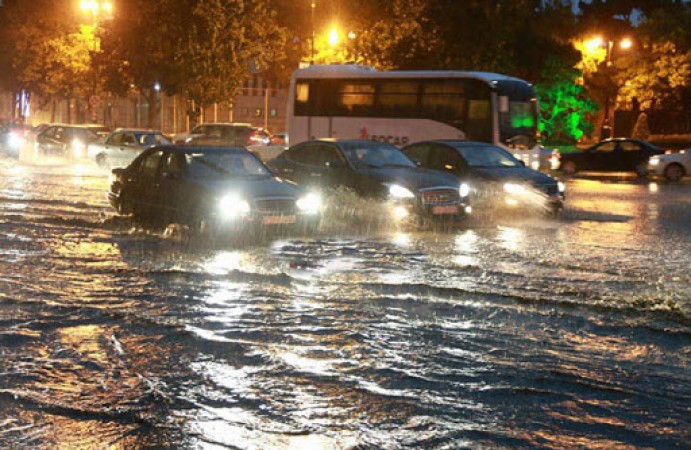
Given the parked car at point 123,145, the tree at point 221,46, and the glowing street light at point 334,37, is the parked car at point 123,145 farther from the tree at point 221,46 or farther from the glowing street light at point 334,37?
the glowing street light at point 334,37

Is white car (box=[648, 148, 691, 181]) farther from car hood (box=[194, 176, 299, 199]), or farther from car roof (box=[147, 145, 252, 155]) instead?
car hood (box=[194, 176, 299, 199])

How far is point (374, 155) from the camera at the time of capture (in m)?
19.3

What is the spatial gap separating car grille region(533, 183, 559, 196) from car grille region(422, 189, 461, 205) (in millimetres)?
2592

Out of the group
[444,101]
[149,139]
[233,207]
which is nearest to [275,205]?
[233,207]

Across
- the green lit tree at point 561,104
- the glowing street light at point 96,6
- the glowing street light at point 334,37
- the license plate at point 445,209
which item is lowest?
the license plate at point 445,209

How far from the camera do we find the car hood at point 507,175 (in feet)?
65.5

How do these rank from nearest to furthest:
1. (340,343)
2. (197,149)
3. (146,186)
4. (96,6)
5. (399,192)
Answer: (340,343), (197,149), (146,186), (399,192), (96,6)

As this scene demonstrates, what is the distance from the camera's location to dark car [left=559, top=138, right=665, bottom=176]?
39656 mm

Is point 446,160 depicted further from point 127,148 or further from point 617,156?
point 617,156

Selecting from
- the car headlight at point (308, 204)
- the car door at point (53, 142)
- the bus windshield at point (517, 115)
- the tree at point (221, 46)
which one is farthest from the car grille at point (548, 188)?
the tree at point (221, 46)

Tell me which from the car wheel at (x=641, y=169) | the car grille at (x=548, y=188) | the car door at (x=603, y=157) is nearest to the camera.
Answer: the car grille at (x=548, y=188)

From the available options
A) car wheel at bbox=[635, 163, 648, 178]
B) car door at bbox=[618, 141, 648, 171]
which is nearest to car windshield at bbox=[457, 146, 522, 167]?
car wheel at bbox=[635, 163, 648, 178]

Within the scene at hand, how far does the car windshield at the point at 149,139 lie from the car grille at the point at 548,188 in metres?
16.9

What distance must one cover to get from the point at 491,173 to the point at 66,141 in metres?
24.6
